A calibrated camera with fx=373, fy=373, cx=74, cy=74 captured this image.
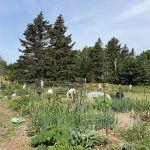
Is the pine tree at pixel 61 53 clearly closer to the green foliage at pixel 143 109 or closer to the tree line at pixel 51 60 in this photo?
the tree line at pixel 51 60

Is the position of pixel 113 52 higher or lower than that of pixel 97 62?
higher

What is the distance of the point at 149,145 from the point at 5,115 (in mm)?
6117

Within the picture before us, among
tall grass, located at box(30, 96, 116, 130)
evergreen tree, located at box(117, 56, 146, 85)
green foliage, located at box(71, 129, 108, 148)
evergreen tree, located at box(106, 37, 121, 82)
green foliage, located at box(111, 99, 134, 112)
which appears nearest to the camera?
green foliage, located at box(71, 129, 108, 148)

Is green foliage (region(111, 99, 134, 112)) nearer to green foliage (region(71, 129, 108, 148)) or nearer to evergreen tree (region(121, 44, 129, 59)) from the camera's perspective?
green foliage (region(71, 129, 108, 148))

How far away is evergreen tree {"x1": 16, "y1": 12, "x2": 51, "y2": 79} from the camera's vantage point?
1827 inches

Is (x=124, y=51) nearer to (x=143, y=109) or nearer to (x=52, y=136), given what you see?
(x=143, y=109)

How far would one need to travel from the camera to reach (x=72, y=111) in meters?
9.02

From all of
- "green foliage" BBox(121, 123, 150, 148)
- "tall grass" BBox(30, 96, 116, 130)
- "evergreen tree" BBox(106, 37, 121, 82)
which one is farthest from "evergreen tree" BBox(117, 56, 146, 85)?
"green foliage" BBox(121, 123, 150, 148)

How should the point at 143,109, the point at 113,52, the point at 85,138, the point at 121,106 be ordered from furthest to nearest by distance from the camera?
the point at 113,52 < the point at 121,106 < the point at 143,109 < the point at 85,138

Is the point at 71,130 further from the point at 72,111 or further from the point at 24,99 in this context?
the point at 24,99

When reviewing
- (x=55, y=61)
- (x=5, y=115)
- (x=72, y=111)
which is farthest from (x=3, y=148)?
(x=55, y=61)

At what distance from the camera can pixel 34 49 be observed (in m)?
48.1

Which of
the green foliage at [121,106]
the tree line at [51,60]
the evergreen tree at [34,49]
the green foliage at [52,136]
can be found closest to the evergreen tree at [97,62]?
the tree line at [51,60]

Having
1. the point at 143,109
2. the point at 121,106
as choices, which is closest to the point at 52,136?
the point at 143,109
